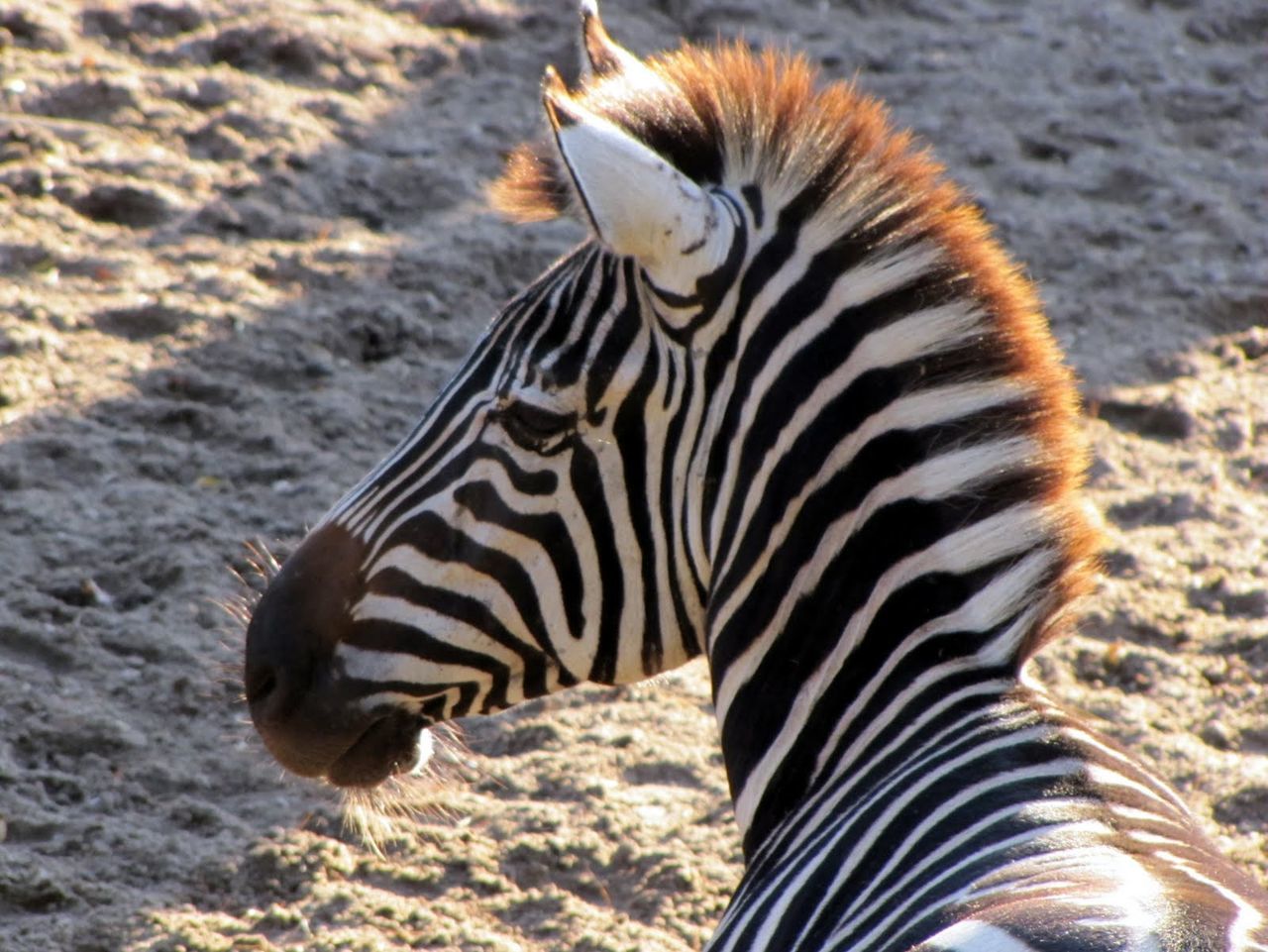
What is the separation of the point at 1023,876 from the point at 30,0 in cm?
685

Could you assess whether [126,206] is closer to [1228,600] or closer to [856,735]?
[1228,600]

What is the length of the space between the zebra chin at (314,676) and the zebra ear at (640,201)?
2.69ft

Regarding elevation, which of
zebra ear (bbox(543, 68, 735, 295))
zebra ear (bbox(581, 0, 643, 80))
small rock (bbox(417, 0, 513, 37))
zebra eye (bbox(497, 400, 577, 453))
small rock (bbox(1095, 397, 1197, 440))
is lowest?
small rock (bbox(1095, 397, 1197, 440))

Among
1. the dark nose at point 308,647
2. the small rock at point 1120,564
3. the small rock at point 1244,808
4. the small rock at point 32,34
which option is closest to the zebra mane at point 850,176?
the dark nose at point 308,647

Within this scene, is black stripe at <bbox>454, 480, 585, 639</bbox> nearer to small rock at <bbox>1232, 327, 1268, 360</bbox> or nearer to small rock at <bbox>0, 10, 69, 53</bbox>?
small rock at <bbox>1232, 327, 1268, 360</bbox>

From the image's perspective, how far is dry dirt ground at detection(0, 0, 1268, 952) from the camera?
4.27 metres

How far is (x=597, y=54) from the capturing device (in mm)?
3406

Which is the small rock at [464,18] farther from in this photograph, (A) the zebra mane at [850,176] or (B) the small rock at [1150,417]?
(A) the zebra mane at [850,176]

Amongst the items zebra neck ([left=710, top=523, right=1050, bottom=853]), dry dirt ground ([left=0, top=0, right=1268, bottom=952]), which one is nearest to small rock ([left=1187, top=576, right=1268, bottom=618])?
dry dirt ground ([left=0, top=0, right=1268, bottom=952])

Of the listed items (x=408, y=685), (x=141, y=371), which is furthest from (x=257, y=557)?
(x=408, y=685)

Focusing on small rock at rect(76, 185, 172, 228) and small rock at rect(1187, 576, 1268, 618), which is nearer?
small rock at rect(1187, 576, 1268, 618)

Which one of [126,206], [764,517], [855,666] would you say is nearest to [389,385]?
[126,206]

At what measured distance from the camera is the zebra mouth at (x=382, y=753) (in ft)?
10.6

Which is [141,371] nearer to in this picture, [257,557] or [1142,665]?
[257,557]
